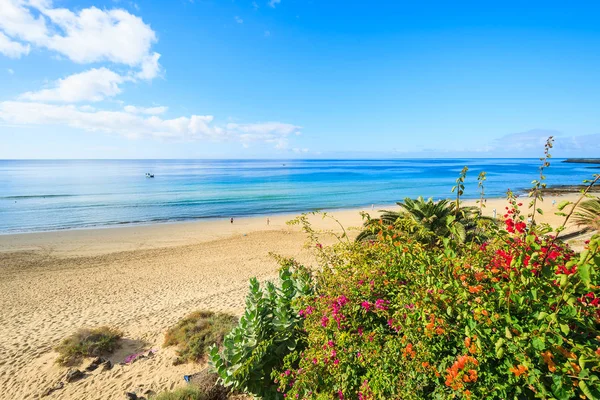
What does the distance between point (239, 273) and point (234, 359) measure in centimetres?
1068

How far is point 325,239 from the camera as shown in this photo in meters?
21.8

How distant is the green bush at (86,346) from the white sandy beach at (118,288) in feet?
0.91

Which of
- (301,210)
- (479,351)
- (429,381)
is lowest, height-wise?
(301,210)

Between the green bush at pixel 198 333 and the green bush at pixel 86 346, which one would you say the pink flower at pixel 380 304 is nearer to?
the green bush at pixel 198 333

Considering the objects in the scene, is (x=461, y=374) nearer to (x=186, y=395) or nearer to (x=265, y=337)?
(x=265, y=337)

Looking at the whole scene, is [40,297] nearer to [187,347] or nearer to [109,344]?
[109,344]

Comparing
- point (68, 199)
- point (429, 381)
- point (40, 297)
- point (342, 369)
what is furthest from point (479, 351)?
point (68, 199)

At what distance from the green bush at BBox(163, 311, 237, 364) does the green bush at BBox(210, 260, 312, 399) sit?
2839 mm

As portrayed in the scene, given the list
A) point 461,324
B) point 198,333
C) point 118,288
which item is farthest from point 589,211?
point 118,288

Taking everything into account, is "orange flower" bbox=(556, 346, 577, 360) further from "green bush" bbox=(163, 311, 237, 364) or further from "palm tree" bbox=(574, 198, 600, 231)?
"green bush" bbox=(163, 311, 237, 364)

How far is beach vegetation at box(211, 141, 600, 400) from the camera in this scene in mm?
2020

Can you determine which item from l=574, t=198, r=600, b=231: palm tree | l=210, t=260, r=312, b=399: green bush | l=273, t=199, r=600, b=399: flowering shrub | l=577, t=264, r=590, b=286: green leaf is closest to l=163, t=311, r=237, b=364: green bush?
l=210, t=260, r=312, b=399: green bush

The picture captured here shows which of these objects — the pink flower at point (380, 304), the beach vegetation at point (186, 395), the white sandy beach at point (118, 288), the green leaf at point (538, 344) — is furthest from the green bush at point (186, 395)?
the green leaf at point (538, 344)

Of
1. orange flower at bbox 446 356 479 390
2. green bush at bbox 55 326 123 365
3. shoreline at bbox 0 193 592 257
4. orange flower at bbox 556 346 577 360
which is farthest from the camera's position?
shoreline at bbox 0 193 592 257
